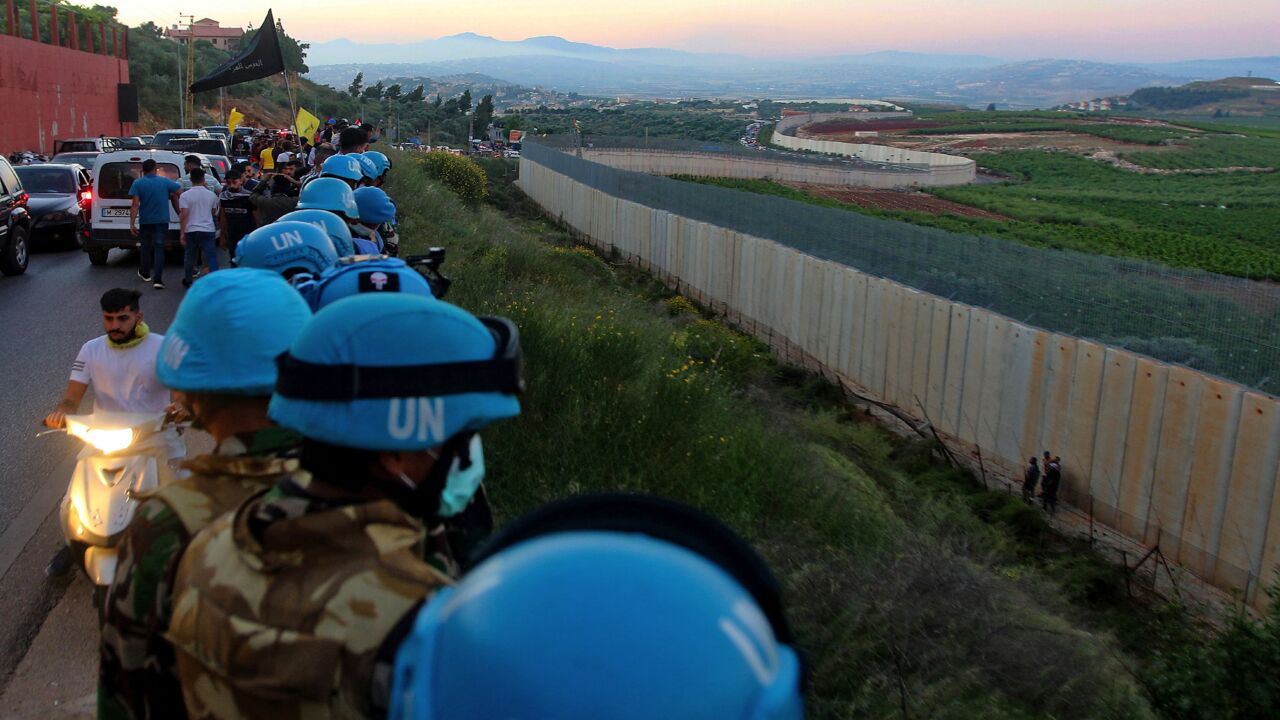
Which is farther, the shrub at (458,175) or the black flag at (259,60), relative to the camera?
the shrub at (458,175)

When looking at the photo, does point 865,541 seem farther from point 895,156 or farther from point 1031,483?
point 895,156

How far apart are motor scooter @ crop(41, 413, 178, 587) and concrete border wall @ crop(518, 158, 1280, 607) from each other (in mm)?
5848

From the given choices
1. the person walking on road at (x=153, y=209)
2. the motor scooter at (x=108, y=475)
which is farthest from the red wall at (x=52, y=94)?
the motor scooter at (x=108, y=475)

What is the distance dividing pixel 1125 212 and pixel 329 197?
58.0 m

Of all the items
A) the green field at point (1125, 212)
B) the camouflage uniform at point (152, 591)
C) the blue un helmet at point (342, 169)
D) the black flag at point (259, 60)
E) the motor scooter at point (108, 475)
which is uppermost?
the black flag at point (259, 60)

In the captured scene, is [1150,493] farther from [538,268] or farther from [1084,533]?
[538,268]

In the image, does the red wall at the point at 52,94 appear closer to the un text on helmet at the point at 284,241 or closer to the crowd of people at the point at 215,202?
the crowd of people at the point at 215,202

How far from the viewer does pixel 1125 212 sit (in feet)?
194

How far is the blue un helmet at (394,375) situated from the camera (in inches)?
71.0

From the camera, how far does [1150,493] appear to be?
11250 millimetres

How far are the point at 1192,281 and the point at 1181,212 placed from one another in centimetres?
5310

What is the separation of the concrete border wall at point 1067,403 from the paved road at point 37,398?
21.5 feet

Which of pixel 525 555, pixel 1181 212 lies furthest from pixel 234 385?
pixel 1181 212

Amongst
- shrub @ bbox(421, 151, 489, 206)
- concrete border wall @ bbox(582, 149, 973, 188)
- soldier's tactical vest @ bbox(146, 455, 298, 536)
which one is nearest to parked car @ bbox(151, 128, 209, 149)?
shrub @ bbox(421, 151, 489, 206)
